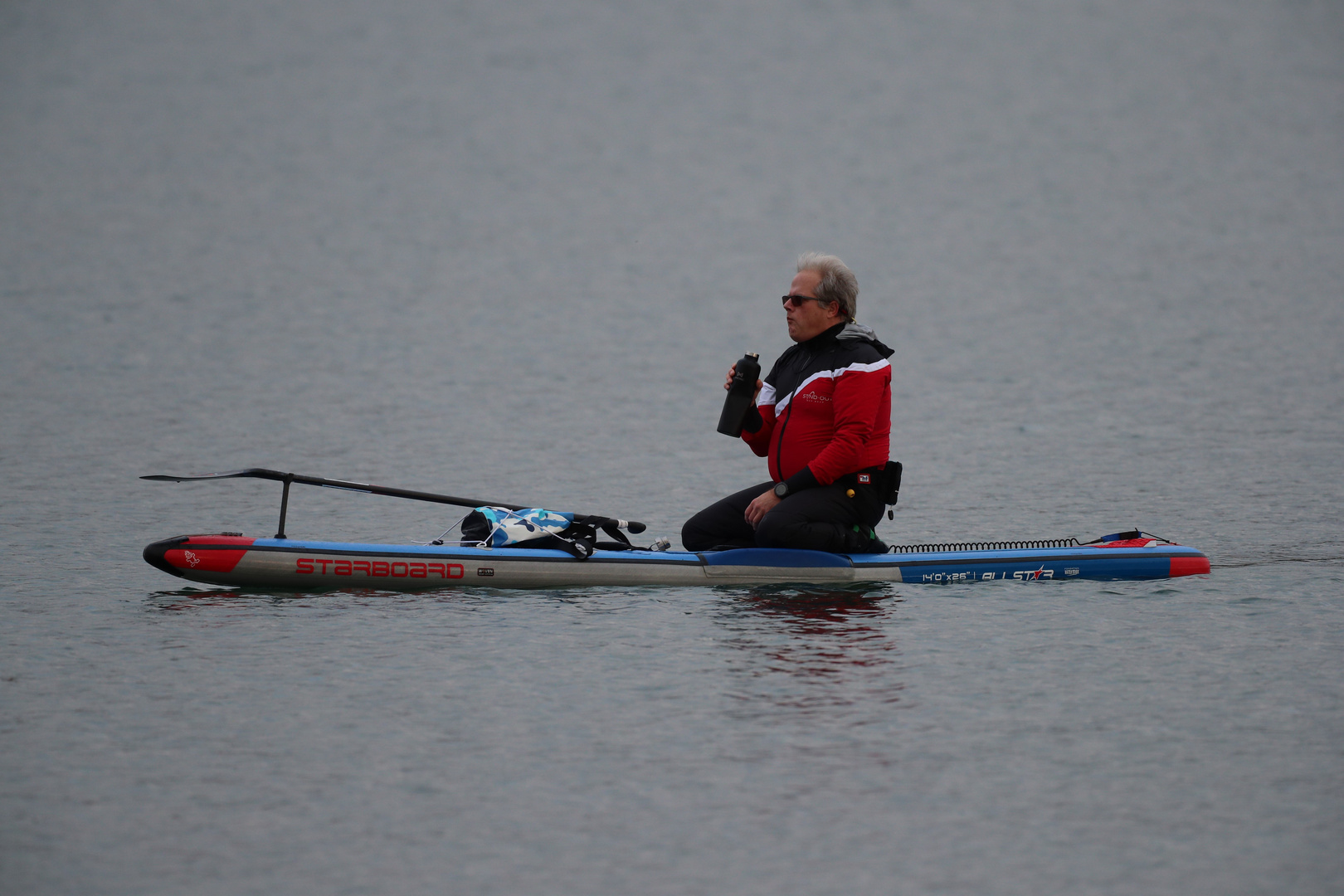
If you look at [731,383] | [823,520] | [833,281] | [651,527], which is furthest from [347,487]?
[651,527]

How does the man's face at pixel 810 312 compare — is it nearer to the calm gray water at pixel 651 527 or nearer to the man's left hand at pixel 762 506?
the man's left hand at pixel 762 506

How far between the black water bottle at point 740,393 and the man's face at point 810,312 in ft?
0.90

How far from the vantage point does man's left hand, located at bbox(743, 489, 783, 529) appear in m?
8.25

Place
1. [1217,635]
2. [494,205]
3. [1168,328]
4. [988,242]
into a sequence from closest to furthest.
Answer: [1217,635] → [1168,328] → [988,242] → [494,205]

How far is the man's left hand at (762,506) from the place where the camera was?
825cm

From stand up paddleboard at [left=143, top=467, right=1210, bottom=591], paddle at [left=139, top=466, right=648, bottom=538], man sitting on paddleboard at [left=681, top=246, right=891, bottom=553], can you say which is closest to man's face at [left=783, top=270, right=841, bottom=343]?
man sitting on paddleboard at [left=681, top=246, right=891, bottom=553]

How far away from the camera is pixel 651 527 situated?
34.3 ft

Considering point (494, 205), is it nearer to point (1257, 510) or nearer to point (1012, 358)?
point (1012, 358)

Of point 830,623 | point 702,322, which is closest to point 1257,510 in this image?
point 830,623

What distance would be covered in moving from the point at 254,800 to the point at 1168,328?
19.7 metres

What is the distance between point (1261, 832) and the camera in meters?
5.14

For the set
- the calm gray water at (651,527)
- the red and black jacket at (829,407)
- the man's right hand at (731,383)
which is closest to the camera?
the calm gray water at (651,527)

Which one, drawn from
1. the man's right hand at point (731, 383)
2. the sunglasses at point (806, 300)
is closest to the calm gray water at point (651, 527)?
the man's right hand at point (731, 383)

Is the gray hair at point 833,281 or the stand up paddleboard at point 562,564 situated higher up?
the gray hair at point 833,281
